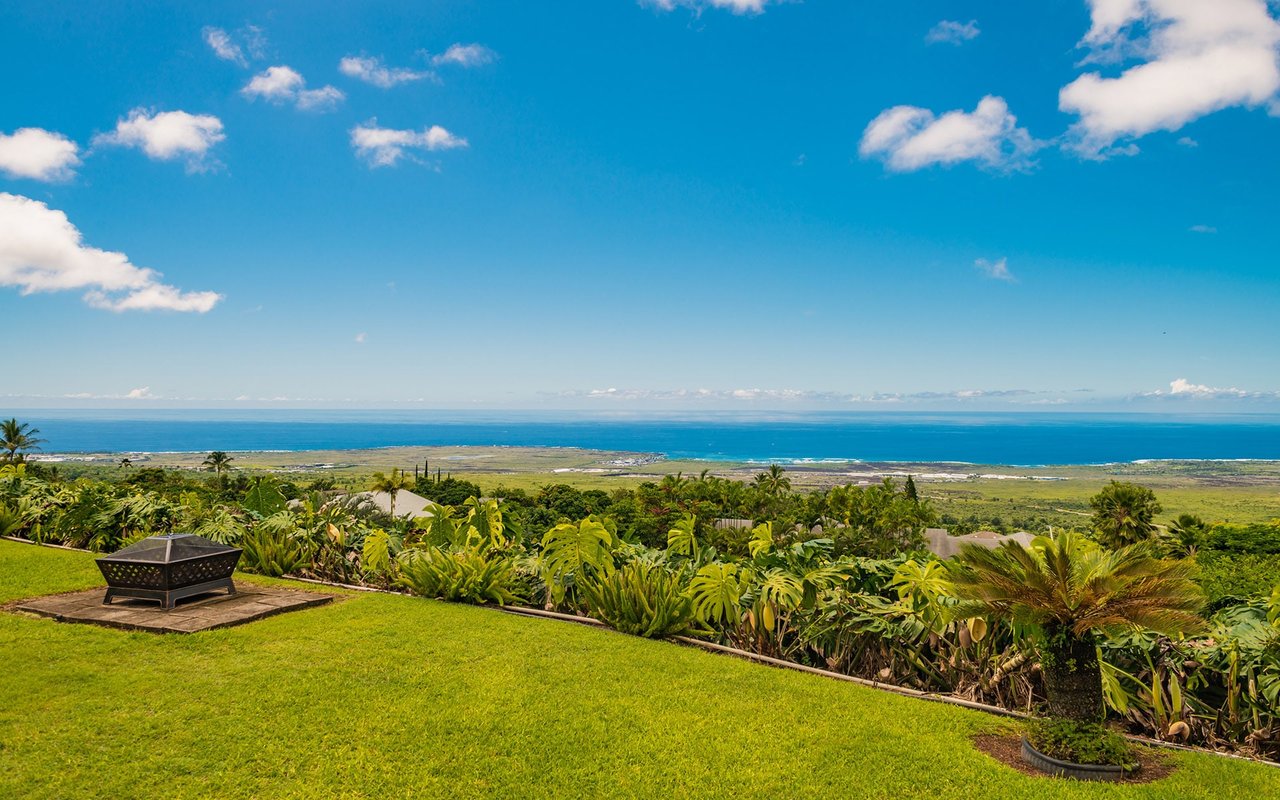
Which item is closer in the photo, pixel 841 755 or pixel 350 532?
pixel 841 755

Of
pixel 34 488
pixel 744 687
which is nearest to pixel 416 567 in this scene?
pixel 744 687

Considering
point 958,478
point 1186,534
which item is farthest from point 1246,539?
point 958,478

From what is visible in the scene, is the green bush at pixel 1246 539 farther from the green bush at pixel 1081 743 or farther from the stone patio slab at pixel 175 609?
the stone patio slab at pixel 175 609

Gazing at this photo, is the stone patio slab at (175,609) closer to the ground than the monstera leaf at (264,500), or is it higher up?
closer to the ground

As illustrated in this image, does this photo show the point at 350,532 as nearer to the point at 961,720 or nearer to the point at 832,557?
the point at 832,557

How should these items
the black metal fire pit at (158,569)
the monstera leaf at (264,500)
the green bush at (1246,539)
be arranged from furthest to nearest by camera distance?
the green bush at (1246,539) < the monstera leaf at (264,500) < the black metal fire pit at (158,569)

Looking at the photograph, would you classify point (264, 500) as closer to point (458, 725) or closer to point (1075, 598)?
point (458, 725)

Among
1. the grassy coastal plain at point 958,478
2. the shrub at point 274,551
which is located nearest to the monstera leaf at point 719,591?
the shrub at point 274,551
